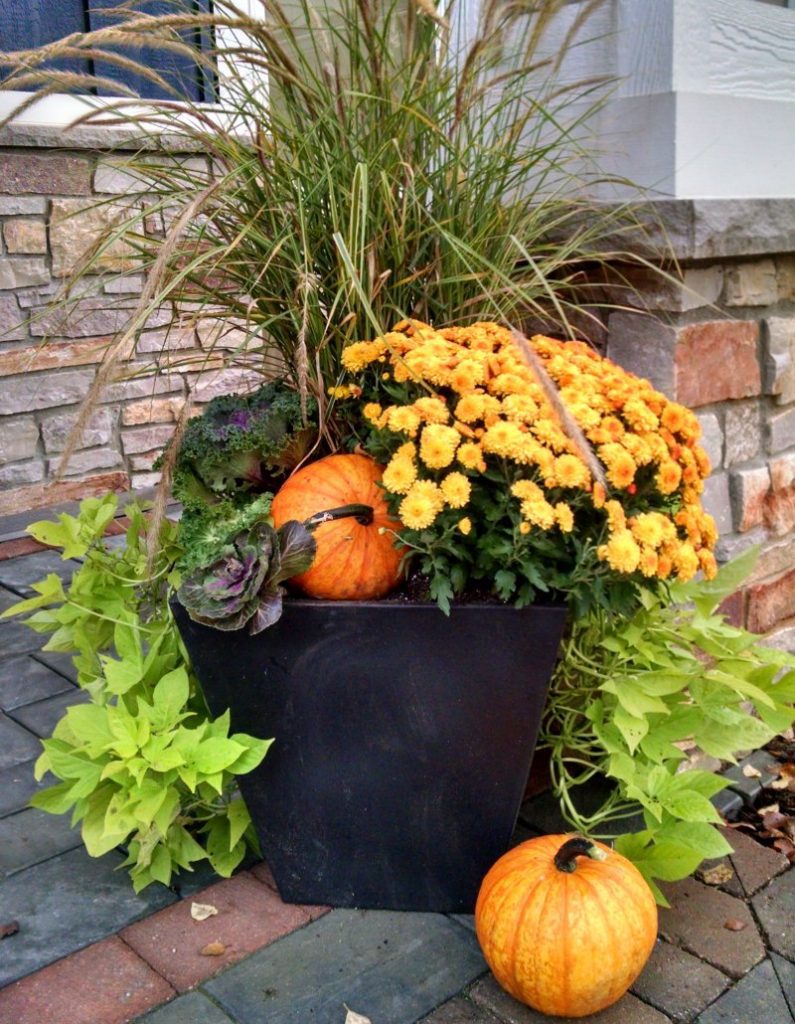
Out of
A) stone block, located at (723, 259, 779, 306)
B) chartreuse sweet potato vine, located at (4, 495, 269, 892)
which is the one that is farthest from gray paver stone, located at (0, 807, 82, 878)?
stone block, located at (723, 259, 779, 306)

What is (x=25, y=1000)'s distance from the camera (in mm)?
1467

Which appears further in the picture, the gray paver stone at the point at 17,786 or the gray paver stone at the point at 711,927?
the gray paver stone at the point at 17,786

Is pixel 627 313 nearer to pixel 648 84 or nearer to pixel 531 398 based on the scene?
pixel 648 84

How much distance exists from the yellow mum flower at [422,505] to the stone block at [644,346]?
2.36ft

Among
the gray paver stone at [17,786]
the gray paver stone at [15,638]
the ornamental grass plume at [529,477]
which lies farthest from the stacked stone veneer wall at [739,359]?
the gray paver stone at [15,638]

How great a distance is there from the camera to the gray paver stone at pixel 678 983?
147 cm

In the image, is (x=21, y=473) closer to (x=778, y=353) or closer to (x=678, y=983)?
(x=778, y=353)

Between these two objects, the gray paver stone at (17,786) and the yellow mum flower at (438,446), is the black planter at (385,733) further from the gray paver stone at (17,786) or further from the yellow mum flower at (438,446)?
the gray paver stone at (17,786)

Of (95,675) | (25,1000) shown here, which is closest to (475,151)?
(95,675)

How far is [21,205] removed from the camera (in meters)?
3.48

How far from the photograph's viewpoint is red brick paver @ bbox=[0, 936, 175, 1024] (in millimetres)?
1439

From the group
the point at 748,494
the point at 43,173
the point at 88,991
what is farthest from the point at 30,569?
the point at 748,494

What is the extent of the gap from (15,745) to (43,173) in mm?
2130

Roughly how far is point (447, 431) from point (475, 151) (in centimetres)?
73
